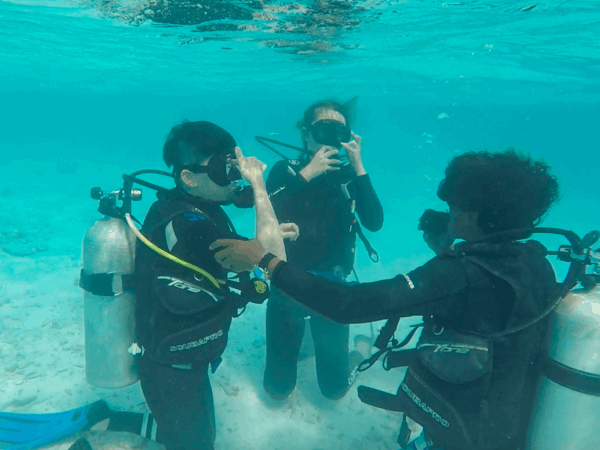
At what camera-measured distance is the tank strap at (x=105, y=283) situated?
344 cm

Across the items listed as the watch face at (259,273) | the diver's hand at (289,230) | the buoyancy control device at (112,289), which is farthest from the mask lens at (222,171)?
the watch face at (259,273)

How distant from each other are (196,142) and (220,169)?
319 mm

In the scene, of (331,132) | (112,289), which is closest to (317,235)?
(331,132)

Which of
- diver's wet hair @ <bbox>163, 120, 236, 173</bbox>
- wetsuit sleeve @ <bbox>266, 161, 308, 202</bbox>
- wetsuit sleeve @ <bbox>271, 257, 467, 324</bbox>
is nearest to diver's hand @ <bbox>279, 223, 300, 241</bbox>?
diver's wet hair @ <bbox>163, 120, 236, 173</bbox>

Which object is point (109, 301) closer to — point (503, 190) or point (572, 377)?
point (503, 190)

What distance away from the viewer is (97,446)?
11.9 feet

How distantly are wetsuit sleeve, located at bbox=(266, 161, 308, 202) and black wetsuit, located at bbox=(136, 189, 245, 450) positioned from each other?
1692mm

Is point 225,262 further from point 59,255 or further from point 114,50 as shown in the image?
point 114,50

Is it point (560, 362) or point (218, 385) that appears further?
point (218, 385)

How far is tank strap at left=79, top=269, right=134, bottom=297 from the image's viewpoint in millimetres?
3443

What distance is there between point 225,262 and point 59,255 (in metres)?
11.2

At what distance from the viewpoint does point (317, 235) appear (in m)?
5.34

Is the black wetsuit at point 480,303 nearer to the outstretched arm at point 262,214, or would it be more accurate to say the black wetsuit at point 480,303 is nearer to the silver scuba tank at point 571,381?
the silver scuba tank at point 571,381

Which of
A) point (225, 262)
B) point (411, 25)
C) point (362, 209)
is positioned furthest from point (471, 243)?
point (411, 25)
